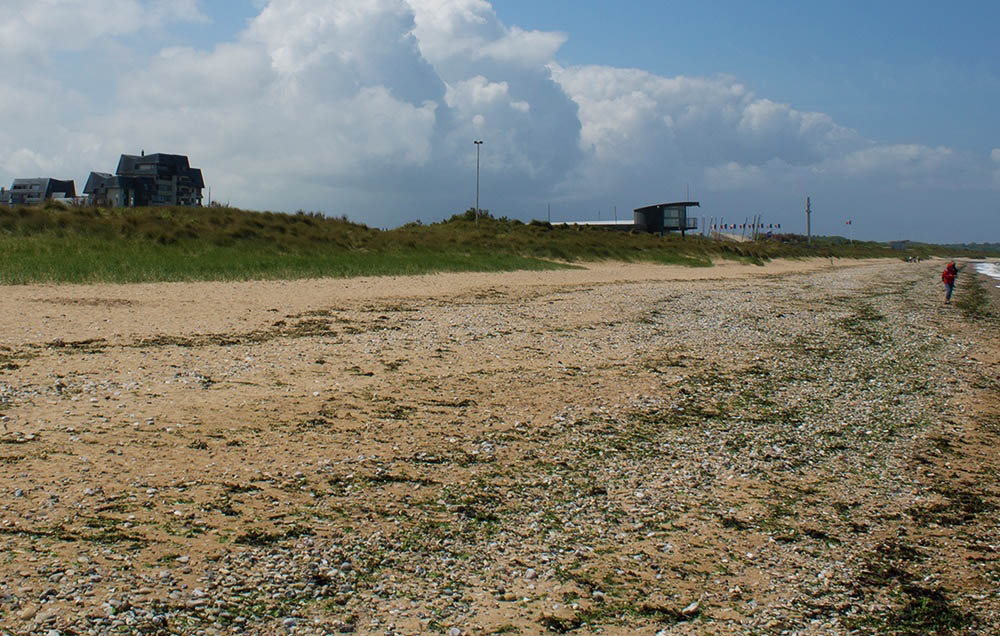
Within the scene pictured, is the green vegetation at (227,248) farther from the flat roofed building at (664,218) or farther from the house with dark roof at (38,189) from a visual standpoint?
the flat roofed building at (664,218)

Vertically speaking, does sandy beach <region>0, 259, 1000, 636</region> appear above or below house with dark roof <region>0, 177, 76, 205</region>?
below

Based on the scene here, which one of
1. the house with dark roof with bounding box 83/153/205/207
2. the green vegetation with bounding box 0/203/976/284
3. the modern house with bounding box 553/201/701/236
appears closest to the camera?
the green vegetation with bounding box 0/203/976/284

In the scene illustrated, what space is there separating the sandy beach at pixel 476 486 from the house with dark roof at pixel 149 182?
32632mm

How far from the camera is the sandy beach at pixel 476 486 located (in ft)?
12.5

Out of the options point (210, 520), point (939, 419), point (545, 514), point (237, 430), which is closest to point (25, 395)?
point (237, 430)

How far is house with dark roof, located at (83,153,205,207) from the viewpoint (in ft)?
133

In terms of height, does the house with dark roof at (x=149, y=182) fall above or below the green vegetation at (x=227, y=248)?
above

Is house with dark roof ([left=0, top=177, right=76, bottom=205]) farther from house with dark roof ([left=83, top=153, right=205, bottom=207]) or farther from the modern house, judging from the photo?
the modern house

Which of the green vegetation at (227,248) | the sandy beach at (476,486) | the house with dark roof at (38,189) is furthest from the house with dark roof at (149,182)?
the sandy beach at (476,486)

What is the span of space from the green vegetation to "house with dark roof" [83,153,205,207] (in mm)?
11151

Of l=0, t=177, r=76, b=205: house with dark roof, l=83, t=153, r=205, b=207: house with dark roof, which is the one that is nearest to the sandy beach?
l=83, t=153, r=205, b=207: house with dark roof

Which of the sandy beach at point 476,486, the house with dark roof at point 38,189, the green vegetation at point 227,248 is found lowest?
the sandy beach at point 476,486

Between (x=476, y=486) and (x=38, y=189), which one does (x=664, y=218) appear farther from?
(x=476, y=486)

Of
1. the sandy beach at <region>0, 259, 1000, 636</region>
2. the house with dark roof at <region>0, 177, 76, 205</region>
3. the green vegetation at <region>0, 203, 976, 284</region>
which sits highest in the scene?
the house with dark roof at <region>0, 177, 76, 205</region>
